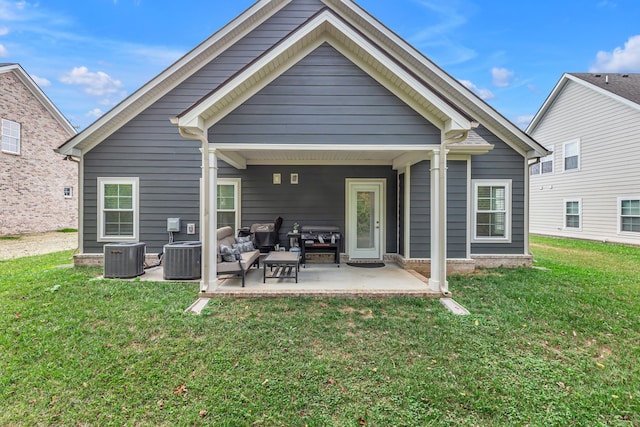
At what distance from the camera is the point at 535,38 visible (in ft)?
68.3

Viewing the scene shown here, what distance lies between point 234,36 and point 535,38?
22.9m

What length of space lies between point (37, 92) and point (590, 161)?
90.7 ft

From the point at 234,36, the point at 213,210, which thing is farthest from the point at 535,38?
the point at 213,210

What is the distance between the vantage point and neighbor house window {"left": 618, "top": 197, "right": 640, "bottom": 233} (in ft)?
37.6

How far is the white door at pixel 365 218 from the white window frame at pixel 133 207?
5630 millimetres

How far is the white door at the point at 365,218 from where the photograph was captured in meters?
8.27

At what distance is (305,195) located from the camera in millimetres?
8305

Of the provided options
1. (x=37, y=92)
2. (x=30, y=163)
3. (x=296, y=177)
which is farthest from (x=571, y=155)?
(x=37, y=92)

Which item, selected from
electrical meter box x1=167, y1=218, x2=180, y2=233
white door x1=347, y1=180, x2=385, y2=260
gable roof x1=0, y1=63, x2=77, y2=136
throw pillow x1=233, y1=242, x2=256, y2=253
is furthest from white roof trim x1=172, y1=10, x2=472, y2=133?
gable roof x1=0, y1=63, x2=77, y2=136

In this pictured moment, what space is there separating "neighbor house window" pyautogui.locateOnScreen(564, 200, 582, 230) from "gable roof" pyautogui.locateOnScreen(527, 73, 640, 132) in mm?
4500

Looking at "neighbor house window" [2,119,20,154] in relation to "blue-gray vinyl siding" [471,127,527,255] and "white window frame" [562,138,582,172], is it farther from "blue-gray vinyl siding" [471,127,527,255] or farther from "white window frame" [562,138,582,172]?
"white window frame" [562,138,582,172]

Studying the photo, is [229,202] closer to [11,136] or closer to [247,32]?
[247,32]

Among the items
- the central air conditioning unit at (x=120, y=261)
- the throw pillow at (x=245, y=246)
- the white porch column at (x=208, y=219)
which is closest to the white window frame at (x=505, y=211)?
the throw pillow at (x=245, y=246)

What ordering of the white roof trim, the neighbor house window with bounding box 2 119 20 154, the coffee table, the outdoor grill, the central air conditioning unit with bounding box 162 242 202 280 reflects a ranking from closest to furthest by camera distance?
the white roof trim
the coffee table
the central air conditioning unit with bounding box 162 242 202 280
the outdoor grill
the neighbor house window with bounding box 2 119 20 154
